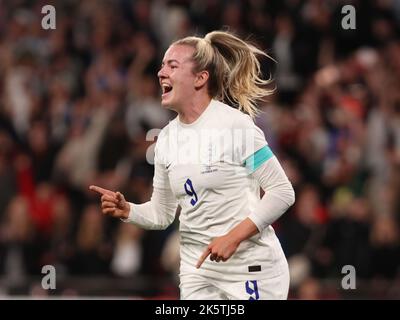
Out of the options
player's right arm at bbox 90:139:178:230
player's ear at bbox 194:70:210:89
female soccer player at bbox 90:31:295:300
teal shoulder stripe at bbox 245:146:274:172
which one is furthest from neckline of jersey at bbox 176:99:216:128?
teal shoulder stripe at bbox 245:146:274:172

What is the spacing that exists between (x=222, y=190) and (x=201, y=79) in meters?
0.65

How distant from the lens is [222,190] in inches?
241

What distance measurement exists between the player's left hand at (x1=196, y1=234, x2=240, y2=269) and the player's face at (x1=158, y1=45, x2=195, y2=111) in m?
0.84

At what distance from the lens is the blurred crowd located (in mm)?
10109

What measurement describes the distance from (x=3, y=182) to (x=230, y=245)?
5.69 meters

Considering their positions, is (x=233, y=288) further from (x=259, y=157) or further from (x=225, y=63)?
(x=225, y=63)

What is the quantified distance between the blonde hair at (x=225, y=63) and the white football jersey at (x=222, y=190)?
276mm

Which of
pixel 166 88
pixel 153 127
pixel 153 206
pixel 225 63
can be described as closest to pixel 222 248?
pixel 153 206

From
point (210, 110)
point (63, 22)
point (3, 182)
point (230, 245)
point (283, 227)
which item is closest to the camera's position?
point (230, 245)

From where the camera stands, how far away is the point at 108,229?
10453 mm

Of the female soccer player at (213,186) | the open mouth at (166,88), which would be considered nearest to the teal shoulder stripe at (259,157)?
the female soccer player at (213,186)

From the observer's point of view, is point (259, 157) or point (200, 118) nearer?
point (259, 157)
